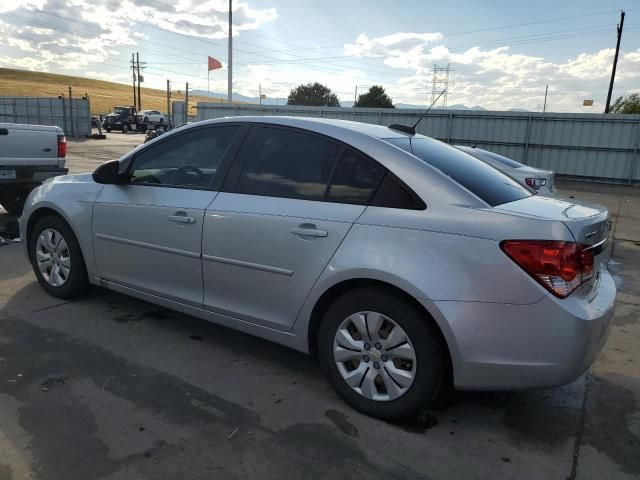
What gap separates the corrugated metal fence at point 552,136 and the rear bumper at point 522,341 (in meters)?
15.5

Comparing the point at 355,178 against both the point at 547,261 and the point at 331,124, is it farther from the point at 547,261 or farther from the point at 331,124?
the point at 547,261

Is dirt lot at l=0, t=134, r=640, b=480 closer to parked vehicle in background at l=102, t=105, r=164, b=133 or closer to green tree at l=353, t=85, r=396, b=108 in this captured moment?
parked vehicle in background at l=102, t=105, r=164, b=133

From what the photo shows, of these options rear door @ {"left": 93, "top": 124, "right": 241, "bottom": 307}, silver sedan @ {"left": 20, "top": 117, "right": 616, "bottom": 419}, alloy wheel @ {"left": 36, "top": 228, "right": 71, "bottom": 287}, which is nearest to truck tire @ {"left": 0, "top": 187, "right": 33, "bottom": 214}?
alloy wheel @ {"left": 36, "top": 228, "right": 71, "bottom": 287}

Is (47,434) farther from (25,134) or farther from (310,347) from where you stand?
(25,134)

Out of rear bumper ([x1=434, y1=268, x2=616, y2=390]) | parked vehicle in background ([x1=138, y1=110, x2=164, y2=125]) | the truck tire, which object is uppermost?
parked vehicle in background ([x1=138, y1=110, x2=164, y2=125])

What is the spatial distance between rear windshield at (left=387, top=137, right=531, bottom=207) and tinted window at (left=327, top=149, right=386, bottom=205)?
26cm

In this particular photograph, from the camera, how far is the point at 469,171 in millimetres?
3125

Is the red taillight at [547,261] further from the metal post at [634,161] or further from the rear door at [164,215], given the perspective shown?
the metal post at [634,161]

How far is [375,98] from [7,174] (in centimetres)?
4661

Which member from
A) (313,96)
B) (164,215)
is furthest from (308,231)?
(313,96)

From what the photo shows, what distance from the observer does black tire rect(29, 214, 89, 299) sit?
4371 millimetres

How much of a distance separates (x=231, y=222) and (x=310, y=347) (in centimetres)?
91

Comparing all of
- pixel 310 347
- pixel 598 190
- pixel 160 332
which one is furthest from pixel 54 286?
pixel 598 190

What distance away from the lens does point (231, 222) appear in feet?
10.9
